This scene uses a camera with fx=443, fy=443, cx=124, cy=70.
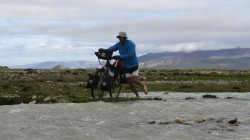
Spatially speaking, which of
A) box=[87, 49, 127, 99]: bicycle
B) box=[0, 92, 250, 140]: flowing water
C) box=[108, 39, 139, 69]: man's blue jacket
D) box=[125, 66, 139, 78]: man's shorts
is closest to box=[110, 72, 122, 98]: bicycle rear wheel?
box=[87, 49, 127, 99]: bicycle

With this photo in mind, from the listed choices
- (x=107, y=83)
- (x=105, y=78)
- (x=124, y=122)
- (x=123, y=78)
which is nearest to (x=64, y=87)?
(x=123, y=78)

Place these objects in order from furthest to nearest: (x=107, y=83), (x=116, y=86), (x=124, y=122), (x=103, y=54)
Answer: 1. (x=116, y=86)
2. (x=103, y=54)
3. (x=107, y=83)
4. (x=124, y=122)

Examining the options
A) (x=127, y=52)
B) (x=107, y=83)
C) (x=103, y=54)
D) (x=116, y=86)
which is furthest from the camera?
(x=116, y=86)

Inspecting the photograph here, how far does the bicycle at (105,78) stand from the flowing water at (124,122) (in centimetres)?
223

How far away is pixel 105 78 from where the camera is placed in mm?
19781

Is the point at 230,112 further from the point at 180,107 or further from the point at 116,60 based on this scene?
the point at 116,60

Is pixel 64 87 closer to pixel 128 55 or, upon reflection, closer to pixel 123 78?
pixel 123 78

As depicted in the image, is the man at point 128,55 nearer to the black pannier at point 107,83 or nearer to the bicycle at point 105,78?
the bicycle at point 105,78

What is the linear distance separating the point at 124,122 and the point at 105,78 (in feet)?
23.6

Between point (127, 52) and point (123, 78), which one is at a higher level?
point (127, 52)

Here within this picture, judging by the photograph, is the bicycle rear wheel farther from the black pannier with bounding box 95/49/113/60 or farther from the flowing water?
the flowing water

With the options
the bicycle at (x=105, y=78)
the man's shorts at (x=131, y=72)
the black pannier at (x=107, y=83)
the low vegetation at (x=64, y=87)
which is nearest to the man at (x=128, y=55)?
the man's shorts at (x=131, y=72)

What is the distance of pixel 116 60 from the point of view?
67.7ft

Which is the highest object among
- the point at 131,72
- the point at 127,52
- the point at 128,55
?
the point at 127,52
